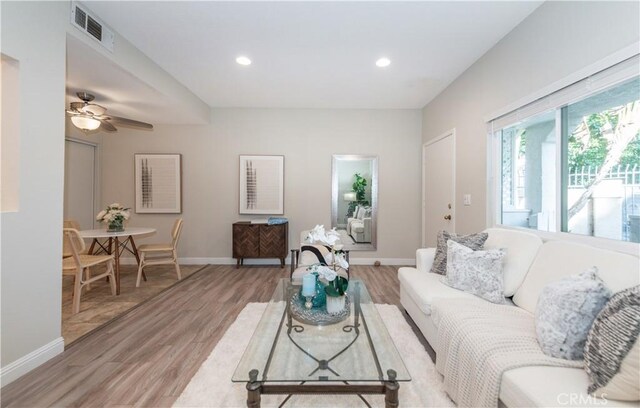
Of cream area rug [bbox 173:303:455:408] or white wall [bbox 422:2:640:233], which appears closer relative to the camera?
cream area rug [bbox 173:303:455:408]

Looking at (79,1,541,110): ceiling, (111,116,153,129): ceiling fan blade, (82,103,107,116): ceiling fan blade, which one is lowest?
(111,116,153,129): ceiling fan blade

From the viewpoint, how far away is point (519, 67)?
240cm

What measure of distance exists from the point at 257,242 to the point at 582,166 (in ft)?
13.1

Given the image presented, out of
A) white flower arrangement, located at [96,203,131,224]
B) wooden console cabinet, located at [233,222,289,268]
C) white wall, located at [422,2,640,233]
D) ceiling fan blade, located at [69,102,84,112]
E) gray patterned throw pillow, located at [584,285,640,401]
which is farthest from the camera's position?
wooden console cabinet, located at [233,222,289,268]

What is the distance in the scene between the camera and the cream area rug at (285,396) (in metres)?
1.53

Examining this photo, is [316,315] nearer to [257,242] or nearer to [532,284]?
[532,284]

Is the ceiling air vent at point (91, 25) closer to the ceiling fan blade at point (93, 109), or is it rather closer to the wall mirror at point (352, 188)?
the ceiling fan blade at point (93, 109)

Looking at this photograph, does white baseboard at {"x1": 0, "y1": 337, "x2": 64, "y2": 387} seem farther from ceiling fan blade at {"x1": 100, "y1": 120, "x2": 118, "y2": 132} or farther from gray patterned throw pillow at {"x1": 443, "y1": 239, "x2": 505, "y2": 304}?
gray patterned throw pillow at {"x1": 443, "y1": 239, "x2": 505, "y2": 304}

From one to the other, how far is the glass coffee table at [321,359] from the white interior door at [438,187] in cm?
249

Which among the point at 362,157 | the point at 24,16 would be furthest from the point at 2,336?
the point at 362,157

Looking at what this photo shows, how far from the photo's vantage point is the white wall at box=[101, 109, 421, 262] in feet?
15.7

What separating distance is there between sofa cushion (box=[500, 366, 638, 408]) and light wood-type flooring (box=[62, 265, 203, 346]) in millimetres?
2995

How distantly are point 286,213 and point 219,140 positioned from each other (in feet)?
5.74

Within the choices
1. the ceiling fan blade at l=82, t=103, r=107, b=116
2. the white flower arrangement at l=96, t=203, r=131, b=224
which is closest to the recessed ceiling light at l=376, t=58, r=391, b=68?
the ceiling fan blade at l=82, t=103, r=107, b=116
